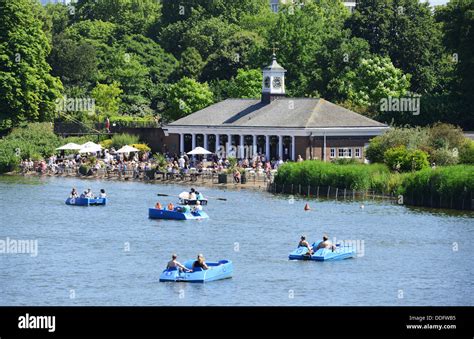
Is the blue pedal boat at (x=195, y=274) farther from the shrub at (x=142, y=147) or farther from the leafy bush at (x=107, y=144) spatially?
the leafy bush at (x=107, y=144)

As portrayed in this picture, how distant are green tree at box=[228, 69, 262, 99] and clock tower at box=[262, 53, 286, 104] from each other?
15913 mm

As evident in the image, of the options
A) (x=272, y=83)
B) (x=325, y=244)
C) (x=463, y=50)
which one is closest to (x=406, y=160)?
(x=463, y=50)

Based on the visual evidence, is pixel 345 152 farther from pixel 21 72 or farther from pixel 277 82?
pixel 21 72

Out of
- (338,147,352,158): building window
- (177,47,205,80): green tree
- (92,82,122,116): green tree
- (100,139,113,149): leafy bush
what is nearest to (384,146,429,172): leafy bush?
(338,147,352,158): building window

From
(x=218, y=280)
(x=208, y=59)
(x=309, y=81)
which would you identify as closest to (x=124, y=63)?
(x=208, y=59)

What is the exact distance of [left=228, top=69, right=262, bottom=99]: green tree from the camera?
521 feet

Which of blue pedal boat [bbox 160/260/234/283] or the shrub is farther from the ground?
the shrub

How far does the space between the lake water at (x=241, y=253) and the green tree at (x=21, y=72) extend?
36.4 meters

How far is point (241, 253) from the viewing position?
8144 centimetres

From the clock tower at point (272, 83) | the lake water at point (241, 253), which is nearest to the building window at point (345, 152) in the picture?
the clock tower at point (272, 83)

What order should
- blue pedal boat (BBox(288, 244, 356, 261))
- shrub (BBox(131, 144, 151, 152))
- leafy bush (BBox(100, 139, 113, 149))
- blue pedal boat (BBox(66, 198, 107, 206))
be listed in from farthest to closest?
leafy bush (BBox(100, 139, 113, 149))
shrub (BBox(131, 144, 151, 152))
blue pedal boat (BBox(66, 198, 107, 206))
blue pedal boat (BBox(288, 244, 356, 261))

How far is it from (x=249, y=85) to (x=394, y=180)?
173ft

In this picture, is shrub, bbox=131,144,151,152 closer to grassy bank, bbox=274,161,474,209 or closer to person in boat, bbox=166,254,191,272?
grassy bank, bbox=274,161,474,209

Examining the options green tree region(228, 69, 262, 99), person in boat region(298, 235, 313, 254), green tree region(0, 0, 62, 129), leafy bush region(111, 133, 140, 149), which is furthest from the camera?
green tree region(228, 69, 262, 99)
